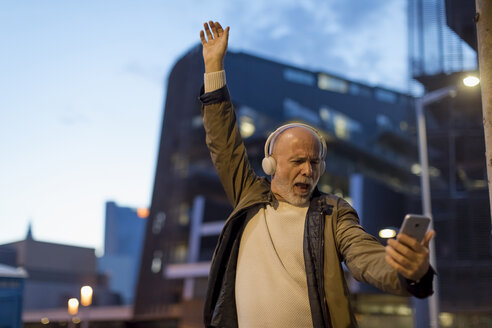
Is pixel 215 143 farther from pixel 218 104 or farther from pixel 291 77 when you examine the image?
pixel 291 77

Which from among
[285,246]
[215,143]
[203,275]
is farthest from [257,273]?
[203,275]

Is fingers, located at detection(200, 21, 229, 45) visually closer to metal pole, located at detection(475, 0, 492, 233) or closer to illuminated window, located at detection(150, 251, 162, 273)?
metal pole, located at detection(475, 0, 492, 233)

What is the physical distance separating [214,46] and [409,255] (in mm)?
1853

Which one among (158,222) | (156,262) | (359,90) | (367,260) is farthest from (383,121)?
(367,260)

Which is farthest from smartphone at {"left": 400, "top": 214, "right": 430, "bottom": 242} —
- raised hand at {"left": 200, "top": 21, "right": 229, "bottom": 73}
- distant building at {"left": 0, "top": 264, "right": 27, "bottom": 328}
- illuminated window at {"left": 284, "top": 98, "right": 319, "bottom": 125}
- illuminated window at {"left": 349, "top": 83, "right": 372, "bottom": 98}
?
illuminated window at {"left": 349, "top": 83, "right": 372, "bottom": 98}

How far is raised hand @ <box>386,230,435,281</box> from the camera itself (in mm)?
2047

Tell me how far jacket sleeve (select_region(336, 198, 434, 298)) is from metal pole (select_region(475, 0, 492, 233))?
2.68 ft

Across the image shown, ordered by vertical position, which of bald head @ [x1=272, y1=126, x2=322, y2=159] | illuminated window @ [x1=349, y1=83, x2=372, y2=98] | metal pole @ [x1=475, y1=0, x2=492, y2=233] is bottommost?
bald head @ [x1=272, y1=126, x2=322, y2=159]

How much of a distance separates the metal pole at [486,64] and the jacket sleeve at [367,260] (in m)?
0.82

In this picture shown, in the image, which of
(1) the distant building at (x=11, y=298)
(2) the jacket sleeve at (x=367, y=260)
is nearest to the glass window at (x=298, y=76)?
(1) the distant building at (x=11, y=298)

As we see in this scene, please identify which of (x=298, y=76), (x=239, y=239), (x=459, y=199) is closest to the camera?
(x=239, y=239)

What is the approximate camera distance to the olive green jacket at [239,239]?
8.01 ft

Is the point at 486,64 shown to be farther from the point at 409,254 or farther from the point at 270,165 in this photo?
the point at 409,254

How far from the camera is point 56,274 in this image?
50.4 m
